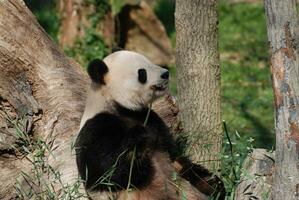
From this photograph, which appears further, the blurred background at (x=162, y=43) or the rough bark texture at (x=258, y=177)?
the blurred background at (x=162, y=43)

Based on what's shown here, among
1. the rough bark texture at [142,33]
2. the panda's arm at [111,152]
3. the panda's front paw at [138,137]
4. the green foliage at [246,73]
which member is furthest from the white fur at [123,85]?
the rough bark texture at [142,33]

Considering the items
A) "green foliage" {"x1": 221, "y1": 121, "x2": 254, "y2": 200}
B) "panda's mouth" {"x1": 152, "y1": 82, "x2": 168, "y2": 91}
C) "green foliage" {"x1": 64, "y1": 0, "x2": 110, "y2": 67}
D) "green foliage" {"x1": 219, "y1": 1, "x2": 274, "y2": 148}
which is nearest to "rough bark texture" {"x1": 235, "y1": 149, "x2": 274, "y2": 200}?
"green foliage" {"x1": 221, "y1": 121, "x2": 254, "y2": 200}

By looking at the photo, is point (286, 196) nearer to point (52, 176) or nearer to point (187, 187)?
point (187, 187)

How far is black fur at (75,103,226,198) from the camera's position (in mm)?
4457

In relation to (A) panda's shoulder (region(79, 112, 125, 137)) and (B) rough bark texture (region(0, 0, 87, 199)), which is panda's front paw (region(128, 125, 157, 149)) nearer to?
(A) panda's shoulder (region(79, 112, 125, 137))

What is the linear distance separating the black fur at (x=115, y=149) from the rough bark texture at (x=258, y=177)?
62 centimetres

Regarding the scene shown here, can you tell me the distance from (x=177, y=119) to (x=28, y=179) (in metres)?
1.23

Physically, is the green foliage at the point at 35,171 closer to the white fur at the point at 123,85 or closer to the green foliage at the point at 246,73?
the white fur at the point at 123,85

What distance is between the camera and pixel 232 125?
8703 mm

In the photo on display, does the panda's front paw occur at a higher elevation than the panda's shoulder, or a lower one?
lower

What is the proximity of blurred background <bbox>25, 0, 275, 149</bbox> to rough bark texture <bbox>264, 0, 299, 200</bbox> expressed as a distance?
4877 mm

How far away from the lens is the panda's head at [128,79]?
185 inches

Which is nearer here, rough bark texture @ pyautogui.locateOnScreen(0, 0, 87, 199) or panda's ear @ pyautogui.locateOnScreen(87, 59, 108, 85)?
panda's ear @ pyautogui.locateOnScreen(87, 59, 108, 85)

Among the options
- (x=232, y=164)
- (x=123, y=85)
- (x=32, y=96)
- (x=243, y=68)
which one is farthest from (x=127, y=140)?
(x=243, y=68)
